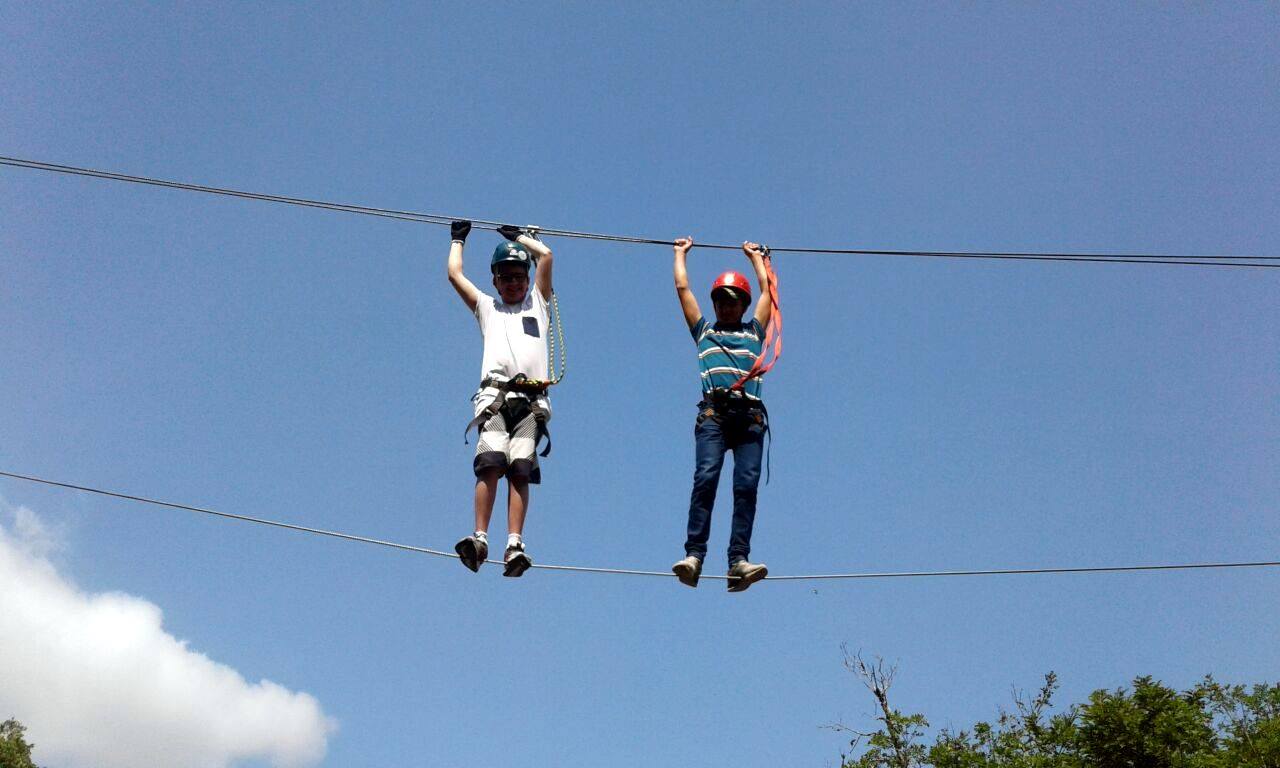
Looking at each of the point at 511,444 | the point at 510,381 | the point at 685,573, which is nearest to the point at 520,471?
the point at 511,444

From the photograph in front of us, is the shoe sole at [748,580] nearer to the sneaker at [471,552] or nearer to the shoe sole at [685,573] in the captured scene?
the shoe sole at [685,573]

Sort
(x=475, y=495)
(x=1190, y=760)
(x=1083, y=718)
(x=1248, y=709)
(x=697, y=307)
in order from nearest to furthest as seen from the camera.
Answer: (x=475, y=495), (x=697, y=307), (x=1190, y=760), (x=1083, y=718), (x=1248, y=709)

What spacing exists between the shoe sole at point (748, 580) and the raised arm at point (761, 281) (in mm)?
1742

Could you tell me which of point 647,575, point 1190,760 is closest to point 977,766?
Answer: point 1190,760

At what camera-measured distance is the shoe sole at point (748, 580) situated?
6.62 m

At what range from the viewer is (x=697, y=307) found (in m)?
7.61

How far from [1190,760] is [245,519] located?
17.9 metres

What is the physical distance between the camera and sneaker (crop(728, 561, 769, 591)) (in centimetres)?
662

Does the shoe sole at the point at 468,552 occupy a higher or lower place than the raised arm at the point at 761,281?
lower

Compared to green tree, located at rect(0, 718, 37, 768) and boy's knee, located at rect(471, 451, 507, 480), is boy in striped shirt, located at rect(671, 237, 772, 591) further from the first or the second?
green tree, located at rect(0, 718, 37, 768)

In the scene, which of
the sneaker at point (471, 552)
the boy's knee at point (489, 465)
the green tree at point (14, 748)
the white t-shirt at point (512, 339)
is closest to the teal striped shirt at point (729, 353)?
the white t-shirt at point (512, 339)

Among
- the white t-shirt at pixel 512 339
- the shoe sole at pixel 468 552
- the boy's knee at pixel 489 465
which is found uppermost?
the white t-shirt at pixel 512 339

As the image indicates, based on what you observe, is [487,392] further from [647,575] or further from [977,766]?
[977,766]

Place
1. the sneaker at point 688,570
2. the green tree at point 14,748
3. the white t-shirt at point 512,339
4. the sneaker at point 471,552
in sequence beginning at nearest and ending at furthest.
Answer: the sneaker at point 471,552 → the sneaker at point 688,570 → the white t-shirt at point 512,339 → the green tree at point 14,748
